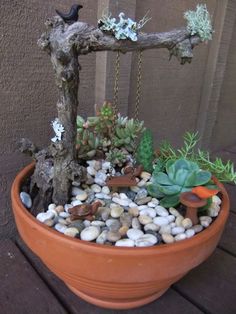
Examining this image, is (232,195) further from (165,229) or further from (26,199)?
(26,199)

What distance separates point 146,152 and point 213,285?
0.31 m

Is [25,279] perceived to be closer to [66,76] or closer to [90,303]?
[90,303]

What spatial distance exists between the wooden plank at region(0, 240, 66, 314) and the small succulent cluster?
283 millimetres

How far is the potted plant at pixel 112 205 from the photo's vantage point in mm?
458

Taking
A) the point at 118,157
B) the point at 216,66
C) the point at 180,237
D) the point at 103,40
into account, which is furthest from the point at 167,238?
the point at 216,66

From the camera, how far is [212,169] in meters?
0.68

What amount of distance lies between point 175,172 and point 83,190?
0.61 feet

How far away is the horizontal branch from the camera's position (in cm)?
48

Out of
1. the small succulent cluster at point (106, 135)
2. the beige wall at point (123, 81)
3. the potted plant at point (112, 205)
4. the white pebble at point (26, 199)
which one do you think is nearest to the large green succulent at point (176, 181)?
the potted plant at point (112, 205)

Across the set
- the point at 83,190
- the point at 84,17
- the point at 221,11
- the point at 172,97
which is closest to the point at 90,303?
the point at 83,190

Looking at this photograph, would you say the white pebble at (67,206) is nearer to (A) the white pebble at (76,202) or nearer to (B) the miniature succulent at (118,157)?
(A) the white pebble at (76,202)

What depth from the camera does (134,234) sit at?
49 cm

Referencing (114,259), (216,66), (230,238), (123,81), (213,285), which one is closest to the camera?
(114,259)

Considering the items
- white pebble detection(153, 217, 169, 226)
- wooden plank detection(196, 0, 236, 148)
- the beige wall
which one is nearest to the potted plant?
white pebble detection(153, 217, 169, 226)
